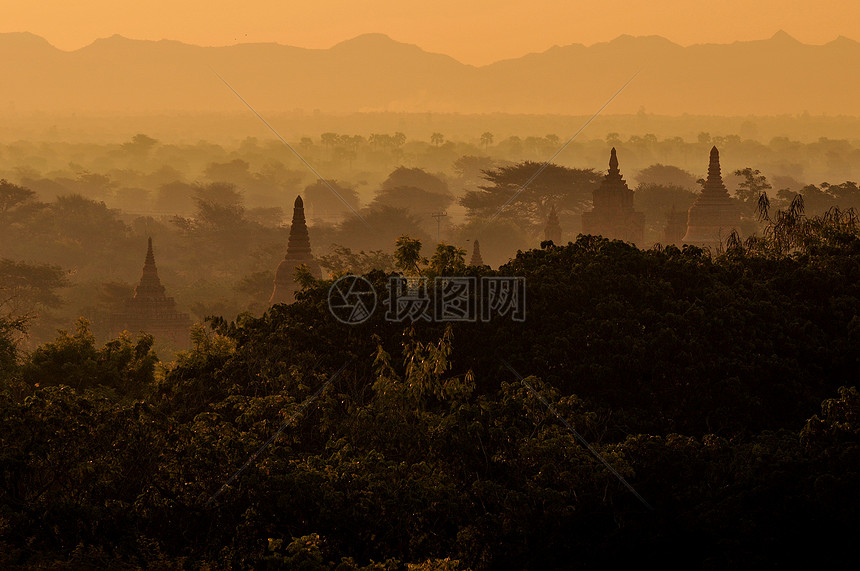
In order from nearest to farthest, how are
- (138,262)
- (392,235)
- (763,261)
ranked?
(763,261)
(138,262)
(392,235)

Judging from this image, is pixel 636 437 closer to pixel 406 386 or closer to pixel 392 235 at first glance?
pixel 406 386

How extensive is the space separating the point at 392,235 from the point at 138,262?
21.4 m

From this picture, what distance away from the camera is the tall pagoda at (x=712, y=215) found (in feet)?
216

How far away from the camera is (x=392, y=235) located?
9681cm

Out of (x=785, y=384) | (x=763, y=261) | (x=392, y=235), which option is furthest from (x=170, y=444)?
(x=392, y=235)

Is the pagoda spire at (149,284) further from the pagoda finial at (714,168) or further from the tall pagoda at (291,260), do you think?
the pagoda finial at (714,168)

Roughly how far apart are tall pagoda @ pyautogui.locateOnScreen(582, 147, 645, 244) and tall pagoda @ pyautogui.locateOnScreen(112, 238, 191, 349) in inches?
1087

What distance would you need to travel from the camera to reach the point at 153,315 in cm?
5159

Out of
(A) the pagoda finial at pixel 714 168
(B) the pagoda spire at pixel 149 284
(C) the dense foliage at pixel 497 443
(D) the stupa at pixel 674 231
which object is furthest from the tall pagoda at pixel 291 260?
(D) the stupa at pixel 674 231

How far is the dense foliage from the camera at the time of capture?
14078 millimetres

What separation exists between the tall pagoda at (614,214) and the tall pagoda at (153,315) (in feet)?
90.6

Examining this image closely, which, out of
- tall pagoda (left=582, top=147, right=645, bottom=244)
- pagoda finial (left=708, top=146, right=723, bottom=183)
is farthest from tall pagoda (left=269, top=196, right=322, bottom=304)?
pagoda finial (left=708, top=146, right=723, bottom=183)

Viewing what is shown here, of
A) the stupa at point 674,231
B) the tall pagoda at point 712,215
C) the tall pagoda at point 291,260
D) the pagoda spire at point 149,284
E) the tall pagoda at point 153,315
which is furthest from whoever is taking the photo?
the stupa at point 674,231

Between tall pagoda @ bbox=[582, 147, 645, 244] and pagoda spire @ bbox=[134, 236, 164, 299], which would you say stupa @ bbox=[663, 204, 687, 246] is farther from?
pagoda spire @ bbox=[134, 236, 164, 299]
